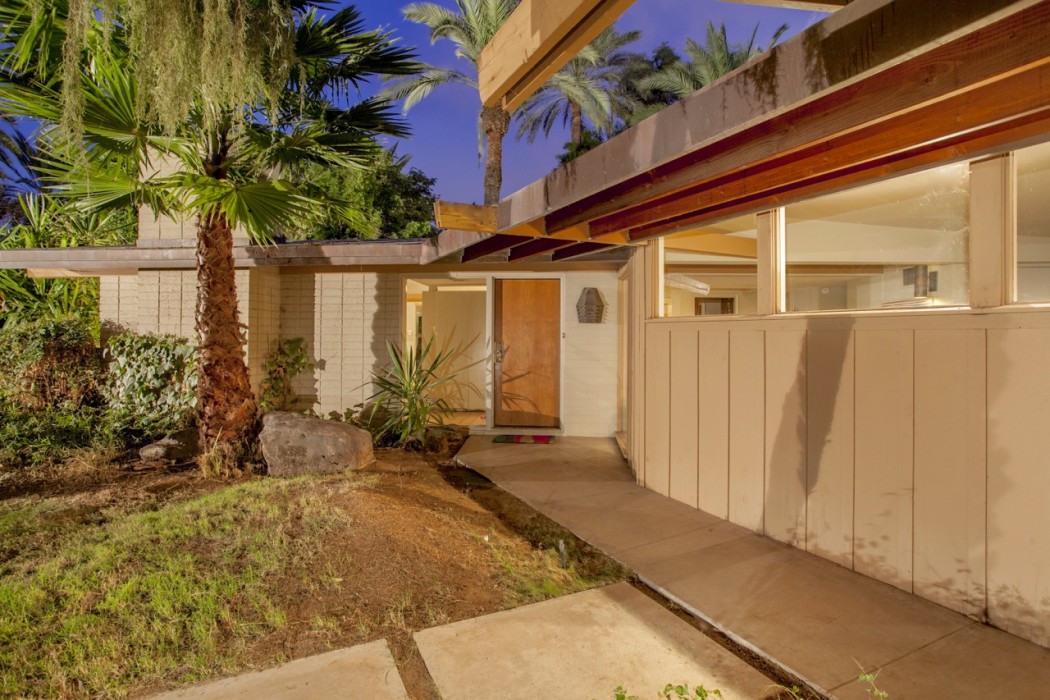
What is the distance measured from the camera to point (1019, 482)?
226 centimetres

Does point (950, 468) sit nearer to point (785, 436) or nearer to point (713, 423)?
point (785, 436)

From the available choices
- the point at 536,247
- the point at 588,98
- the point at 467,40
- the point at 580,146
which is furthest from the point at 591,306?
the point at 580,146

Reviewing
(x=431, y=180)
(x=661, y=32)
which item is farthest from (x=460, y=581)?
(x=661, y=32)

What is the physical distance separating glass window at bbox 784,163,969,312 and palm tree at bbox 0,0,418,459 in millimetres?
3869

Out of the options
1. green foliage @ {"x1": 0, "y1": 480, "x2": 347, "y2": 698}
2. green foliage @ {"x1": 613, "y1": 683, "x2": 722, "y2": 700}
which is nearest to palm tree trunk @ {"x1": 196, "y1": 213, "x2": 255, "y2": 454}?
green foliage @ {"x1": 0, "y1": 480, "x2": 347, "y2": 698}

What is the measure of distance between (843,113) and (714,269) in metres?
3.27

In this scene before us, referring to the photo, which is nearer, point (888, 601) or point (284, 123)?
point (888, 601)

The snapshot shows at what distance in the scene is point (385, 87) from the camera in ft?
45.6

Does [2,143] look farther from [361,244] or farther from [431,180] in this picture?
[361,244]

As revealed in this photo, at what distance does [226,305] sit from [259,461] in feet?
4.80

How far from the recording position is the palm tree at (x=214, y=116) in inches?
136

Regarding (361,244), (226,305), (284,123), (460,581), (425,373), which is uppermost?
(284,123)

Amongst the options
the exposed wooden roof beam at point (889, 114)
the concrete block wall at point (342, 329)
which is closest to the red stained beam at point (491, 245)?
the exposed wooden roof beam at point (889, 114)

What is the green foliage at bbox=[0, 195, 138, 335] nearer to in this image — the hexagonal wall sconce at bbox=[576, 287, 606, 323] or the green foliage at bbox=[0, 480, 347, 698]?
the green foliage at bbox=[0, 480, 347, 698]
